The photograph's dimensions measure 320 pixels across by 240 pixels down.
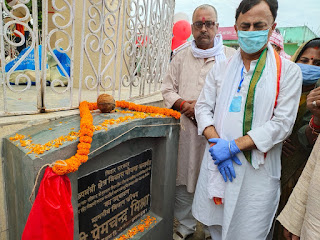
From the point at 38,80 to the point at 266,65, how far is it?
61.7 inches

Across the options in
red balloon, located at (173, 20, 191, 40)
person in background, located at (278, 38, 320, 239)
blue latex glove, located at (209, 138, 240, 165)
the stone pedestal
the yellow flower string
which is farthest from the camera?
red balloon, located at (173, 20, 191, 40)

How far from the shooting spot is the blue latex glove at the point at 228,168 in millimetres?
1721

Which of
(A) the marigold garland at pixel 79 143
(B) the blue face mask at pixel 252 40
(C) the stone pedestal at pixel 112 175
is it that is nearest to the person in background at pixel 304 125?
(B) the blue face mask at pixel 252 40

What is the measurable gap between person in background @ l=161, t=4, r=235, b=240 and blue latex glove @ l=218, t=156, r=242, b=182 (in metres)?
0.68

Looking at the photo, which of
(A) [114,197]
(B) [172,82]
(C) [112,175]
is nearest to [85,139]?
(C) [112,175]

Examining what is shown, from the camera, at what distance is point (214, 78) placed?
1.96 metres

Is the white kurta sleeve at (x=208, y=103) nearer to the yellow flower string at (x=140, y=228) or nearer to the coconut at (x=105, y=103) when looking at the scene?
the coconut at (x=105, y=103)

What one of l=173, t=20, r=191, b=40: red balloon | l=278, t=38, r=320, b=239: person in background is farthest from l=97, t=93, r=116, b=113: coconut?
l=173, t=20, r=191, b=40: red balloon

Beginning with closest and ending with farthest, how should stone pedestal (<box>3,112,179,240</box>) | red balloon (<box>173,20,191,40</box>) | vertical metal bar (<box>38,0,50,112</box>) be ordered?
stone pedestal (<box>3,112,179,240</box>) < vertical metal bar (<box>38,0,50,112</box>) < red balloon (<box>173,20,191,40</box>)

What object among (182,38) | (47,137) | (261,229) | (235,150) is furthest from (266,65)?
A: (182,38)

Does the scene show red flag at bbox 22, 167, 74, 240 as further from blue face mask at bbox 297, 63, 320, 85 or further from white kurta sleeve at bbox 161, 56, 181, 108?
blue face mask at bbox 297, 63, 320, 85

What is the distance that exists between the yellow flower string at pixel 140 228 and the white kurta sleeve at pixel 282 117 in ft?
4.03

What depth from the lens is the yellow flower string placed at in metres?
2.05

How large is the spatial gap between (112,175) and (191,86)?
1.17m
